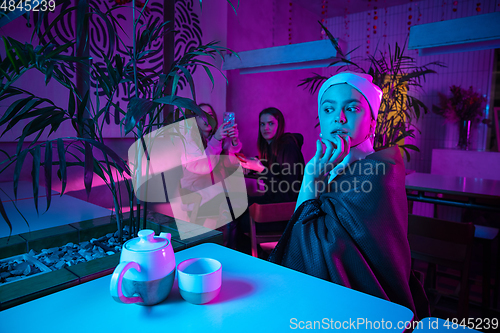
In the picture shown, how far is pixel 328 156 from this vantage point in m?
1.09

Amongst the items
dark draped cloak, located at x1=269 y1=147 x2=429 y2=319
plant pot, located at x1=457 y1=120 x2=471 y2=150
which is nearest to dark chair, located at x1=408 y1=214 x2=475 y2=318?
dark draped cloak, located at x1=269 y1=147 x2=429 y2=319

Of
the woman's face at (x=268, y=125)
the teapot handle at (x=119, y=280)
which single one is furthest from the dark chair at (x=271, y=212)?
the teapot handle at (x=119, y=280)

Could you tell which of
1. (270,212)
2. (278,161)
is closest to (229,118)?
(278,161)

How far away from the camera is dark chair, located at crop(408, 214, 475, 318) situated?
1.59m

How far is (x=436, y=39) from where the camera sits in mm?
1833

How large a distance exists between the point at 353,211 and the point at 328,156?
0.21 metres

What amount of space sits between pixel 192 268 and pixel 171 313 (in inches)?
4.3

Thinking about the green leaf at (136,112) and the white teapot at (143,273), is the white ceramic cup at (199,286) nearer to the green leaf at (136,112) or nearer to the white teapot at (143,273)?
the white teapot at (143,273)

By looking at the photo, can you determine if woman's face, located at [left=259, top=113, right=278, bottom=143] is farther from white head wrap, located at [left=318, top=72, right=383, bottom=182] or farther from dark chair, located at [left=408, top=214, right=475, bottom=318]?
white head wrap, located at [left=318, top=72, right=383, bottom=182]

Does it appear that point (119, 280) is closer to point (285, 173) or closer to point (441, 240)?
point (441, 240)

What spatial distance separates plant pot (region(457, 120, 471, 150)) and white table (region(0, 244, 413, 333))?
398 cm

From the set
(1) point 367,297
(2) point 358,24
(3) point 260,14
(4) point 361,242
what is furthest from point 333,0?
(1) point 367,297

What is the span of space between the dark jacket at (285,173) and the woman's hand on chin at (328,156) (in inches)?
61.6

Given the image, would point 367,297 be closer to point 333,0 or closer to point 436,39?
point 436,39
